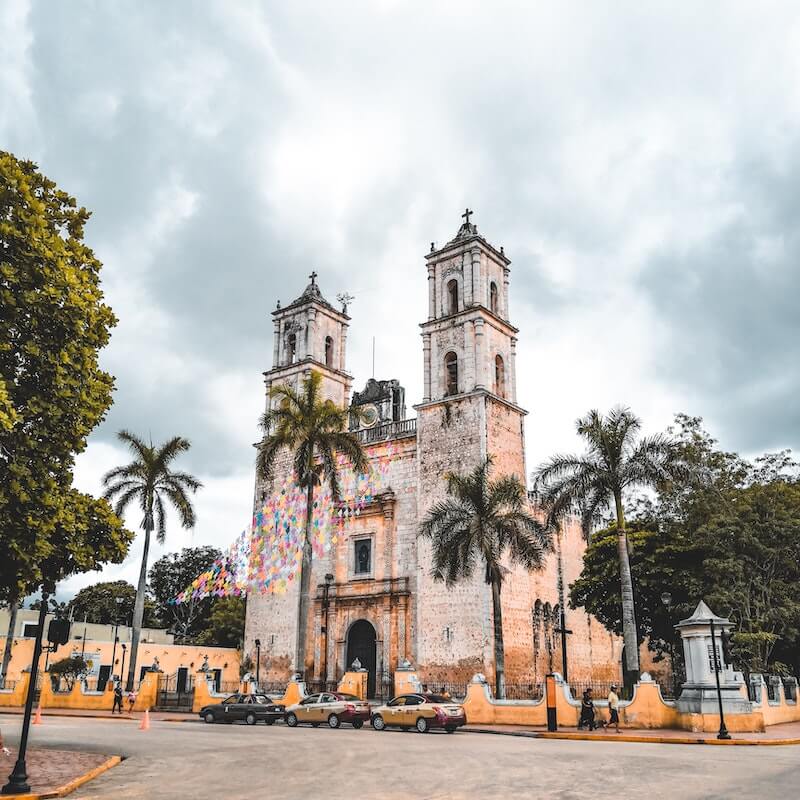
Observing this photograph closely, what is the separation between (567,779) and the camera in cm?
1028

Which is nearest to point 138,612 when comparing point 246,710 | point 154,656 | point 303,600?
point 303,600

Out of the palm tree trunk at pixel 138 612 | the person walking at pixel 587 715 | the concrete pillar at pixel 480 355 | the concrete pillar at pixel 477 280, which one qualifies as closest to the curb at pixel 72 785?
the person walking at pixel 587 715

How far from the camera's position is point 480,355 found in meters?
32.1

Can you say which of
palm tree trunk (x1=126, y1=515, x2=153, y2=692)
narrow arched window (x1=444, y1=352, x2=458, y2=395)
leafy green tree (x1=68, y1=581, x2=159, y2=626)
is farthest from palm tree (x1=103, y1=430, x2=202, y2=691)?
leafy green tree (x1=68, y1=581, x2=159, y2=626)

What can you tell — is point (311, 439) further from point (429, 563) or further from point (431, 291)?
point (431, 291)

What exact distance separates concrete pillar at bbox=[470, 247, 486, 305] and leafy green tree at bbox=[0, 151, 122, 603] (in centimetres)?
2322

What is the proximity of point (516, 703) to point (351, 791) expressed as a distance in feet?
46.2

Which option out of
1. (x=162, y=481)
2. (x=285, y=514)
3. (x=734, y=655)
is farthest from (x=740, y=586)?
(x=162, y=481)

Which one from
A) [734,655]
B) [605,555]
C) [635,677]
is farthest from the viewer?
[605,555]

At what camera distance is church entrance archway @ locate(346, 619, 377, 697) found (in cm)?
3186

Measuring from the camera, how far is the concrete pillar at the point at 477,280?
3306 cm

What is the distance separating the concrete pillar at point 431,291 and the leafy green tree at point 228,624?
74.7 feet

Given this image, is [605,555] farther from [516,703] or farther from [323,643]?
[323,643]

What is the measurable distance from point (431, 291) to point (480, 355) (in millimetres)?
4308
